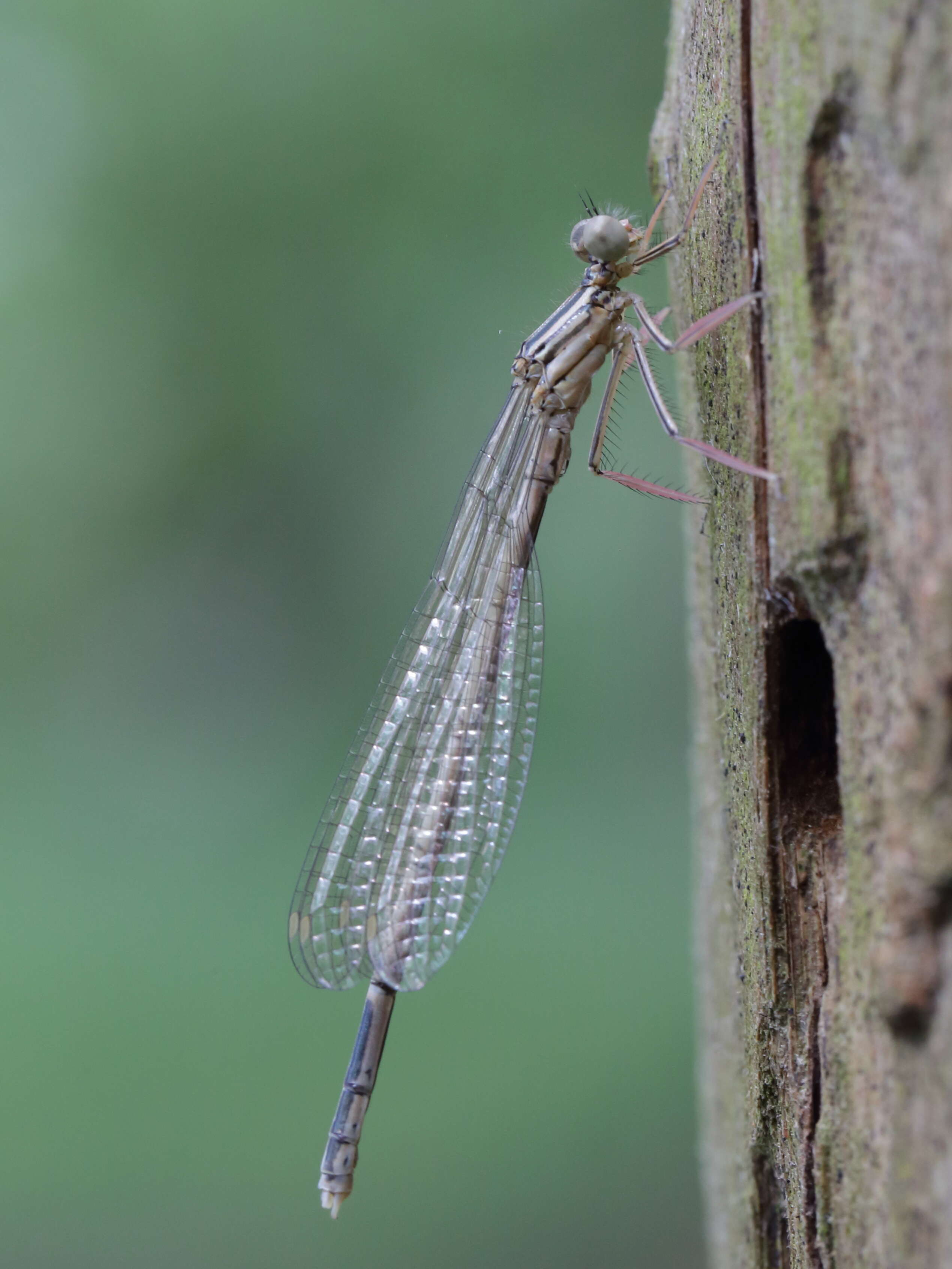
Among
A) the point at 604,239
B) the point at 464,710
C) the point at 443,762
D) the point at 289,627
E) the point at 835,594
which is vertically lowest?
the point at 835,594

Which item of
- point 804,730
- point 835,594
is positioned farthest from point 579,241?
point 835,594

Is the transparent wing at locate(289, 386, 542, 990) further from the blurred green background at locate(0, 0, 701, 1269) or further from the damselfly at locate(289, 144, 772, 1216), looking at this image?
the blurred green background at locate(0, 0, 701, 1269)

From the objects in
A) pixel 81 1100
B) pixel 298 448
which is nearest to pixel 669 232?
pixel 298 448

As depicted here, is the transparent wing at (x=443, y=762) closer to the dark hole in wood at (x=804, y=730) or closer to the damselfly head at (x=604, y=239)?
the damselfly head at (x=604, y=239)

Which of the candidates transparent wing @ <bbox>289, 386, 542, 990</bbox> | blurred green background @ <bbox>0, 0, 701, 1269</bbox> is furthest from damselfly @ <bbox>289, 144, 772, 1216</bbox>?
blurred green background @ <bbox>0, 0, 701, 1269</bbox>

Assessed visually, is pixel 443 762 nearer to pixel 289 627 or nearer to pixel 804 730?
pixel 804 730

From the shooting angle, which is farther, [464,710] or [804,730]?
[464,710]
